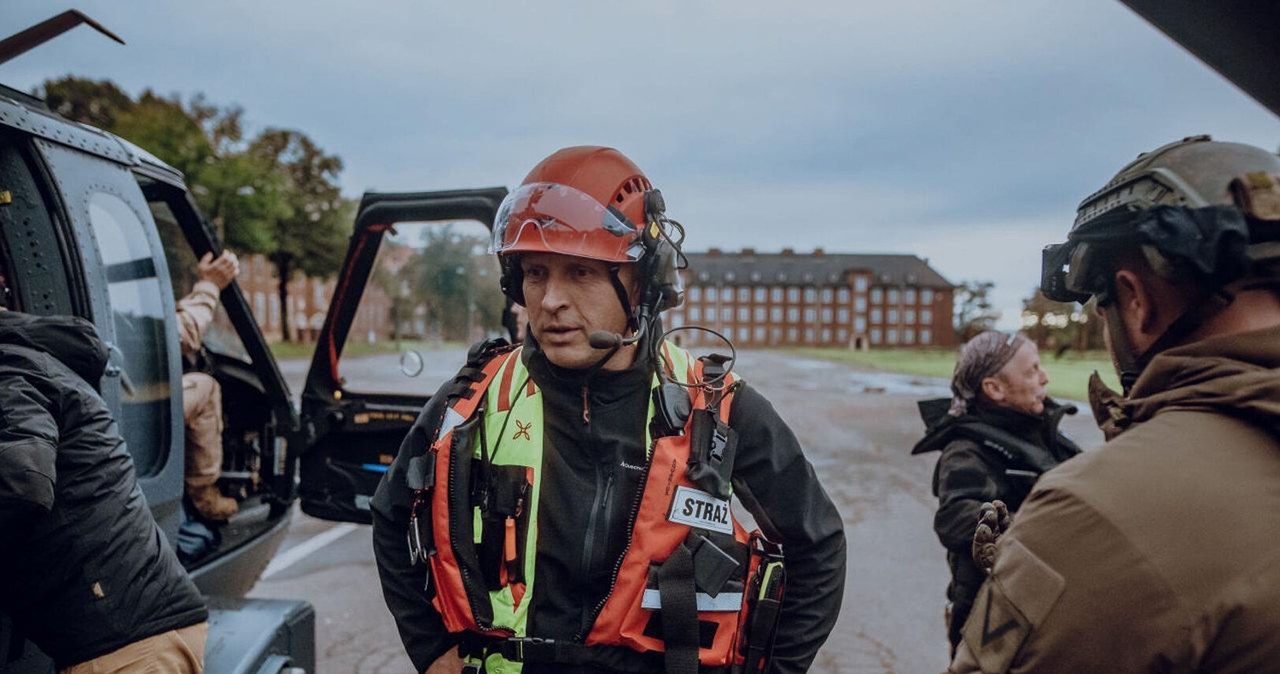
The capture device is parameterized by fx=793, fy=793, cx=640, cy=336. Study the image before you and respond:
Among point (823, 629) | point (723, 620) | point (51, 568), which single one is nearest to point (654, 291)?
point (723, 620)

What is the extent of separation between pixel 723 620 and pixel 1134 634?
110 centimetres

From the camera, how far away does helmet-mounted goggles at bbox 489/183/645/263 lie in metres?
2.06

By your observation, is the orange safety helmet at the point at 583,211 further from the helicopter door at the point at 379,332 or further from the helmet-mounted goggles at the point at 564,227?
the helicopter door at the point at 379,332

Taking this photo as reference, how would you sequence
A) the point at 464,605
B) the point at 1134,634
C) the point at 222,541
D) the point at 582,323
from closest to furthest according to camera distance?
the point at 1134,634 → the point at 464,605 → the point at 582,323 → the point at 222,541

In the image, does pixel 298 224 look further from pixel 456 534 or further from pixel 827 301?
pixel 827 301

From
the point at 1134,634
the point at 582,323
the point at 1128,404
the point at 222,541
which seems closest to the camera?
the point at 1134,634

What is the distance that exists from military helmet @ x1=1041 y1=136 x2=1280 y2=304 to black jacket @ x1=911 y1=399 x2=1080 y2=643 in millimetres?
1905

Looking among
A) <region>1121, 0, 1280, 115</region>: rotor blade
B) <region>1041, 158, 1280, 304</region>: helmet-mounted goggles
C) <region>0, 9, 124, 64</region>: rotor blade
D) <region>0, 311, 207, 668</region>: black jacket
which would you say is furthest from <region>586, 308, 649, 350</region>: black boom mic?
<region>0, 9, 124, 64</region>: rotor blade

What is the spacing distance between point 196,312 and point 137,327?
0.67m

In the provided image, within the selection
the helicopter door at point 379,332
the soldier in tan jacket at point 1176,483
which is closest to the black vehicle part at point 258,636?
the helicopter door at point 379,332

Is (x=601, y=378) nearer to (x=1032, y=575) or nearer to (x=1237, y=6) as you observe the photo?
(x=1032, y=575)

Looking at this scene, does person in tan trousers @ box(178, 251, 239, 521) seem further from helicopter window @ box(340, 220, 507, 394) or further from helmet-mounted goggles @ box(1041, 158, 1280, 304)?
helmet-mounted goggles @ box(1041, 158, 1280, 304)

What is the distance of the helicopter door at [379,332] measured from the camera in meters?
3.54

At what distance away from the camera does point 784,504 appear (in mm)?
2127
